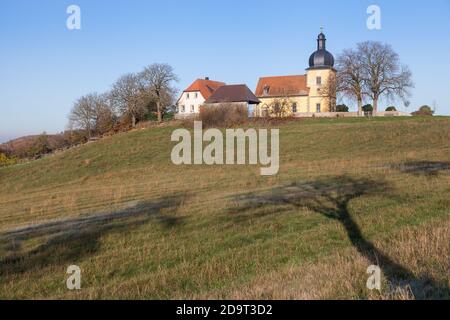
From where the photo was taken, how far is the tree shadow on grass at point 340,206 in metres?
6.67

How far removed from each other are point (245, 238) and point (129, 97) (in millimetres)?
80954

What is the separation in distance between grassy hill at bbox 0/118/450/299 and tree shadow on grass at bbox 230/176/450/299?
3cm

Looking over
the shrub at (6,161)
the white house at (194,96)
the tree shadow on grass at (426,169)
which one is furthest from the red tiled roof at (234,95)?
the tree shadow on grass at (426,169)

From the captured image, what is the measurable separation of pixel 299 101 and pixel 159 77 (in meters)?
27.2

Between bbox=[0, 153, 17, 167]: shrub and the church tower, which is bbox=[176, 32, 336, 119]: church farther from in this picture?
bbox=[0, 153, 17, 167]: shrub

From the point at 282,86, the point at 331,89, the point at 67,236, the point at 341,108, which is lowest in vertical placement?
the point at 67,236

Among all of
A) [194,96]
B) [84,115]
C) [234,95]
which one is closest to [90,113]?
[84,115]

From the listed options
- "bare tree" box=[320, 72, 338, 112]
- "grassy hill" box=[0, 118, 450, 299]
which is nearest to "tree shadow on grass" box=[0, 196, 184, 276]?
"grassy hill" box=[0, 118, 450, 299]

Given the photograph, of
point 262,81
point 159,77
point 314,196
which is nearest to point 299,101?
point 262,81

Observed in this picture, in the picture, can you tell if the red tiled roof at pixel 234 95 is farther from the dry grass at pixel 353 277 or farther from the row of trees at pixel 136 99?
the dry grass at pixel 353 277

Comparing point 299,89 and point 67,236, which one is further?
point 299,89

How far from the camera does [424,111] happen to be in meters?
77.8

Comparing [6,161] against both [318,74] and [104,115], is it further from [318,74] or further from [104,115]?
[318,74]
